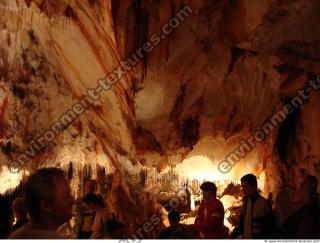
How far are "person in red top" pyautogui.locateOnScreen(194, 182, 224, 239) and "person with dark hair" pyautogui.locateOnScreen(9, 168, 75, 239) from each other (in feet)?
7.43

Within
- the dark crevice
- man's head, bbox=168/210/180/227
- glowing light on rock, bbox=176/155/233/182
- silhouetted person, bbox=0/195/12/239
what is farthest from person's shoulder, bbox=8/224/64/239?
glowing light on rock, bbox=176/155/233/182

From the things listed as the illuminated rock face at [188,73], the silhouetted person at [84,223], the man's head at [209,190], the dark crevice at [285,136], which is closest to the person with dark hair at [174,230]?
the man's head at [209,190]

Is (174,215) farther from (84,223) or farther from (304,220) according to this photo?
(304,220)

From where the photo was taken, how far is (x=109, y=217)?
145 inches

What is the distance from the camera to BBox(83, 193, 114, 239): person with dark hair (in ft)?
12.2

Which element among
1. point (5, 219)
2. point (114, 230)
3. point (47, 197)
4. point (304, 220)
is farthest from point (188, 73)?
point (47, 197)

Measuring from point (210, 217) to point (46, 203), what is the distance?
236 cm

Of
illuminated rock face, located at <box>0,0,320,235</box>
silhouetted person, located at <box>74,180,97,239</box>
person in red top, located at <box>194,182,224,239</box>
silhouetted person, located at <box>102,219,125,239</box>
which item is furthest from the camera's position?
illuminated rock face, located at <box>0,0,320,235</box>

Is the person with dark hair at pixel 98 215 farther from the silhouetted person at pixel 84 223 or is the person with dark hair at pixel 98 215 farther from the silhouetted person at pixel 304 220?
the silhouetted person at pixel 304 220

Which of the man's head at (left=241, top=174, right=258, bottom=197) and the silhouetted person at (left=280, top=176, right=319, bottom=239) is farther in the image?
the man's head at (left=241, top=174, right=258, bottom=197)

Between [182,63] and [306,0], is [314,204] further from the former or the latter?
[182,63]

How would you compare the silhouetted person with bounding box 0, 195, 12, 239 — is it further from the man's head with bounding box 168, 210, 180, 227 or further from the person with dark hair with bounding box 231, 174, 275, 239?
the person with dark hair with bounding box 231, 174, 275, 239

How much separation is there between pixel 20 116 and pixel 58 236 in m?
9.70

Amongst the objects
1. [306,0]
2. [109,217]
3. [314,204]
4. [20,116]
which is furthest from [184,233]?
[20,116]
